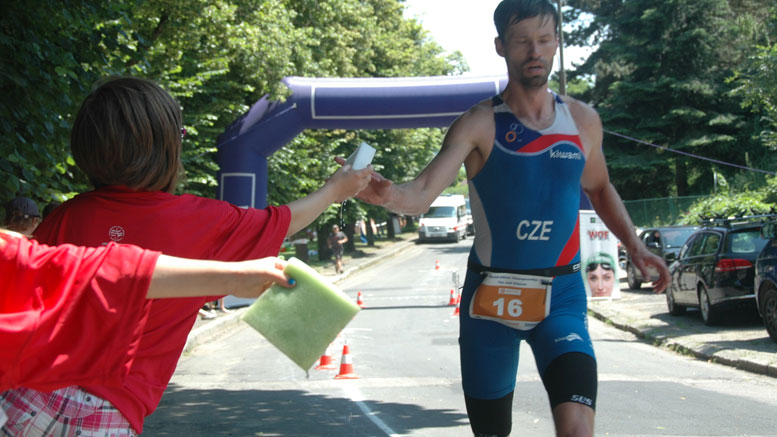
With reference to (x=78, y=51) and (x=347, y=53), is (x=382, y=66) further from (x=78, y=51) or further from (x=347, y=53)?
(x=78, y=51)

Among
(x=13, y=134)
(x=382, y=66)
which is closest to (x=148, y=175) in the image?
(x=13, y=134)

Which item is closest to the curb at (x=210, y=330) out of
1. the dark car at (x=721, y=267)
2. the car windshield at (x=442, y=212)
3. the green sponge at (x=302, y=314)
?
the dark car at (x=721, y=267)

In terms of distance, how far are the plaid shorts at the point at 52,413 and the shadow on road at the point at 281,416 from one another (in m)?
5.07

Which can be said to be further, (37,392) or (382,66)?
(382,66)

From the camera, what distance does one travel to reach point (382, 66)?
39.7 m

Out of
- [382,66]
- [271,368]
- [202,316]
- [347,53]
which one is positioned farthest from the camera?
[382,66]

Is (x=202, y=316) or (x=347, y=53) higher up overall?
(x=347, y=53)

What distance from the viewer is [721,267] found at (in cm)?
1322

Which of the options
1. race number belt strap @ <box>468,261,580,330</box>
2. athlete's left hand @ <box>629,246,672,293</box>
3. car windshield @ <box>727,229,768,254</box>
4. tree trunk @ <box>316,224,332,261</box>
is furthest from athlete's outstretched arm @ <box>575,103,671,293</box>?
tree trunk @ <box>316,224,332,261</box>

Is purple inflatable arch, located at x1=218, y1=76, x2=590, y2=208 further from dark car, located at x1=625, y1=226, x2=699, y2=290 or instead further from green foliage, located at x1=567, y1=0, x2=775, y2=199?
green foliage, located at x1=567, y1=0, x2=775, y2=199

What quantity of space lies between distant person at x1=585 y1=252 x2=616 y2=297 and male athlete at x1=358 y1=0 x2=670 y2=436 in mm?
4970

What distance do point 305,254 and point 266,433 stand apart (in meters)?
28.3

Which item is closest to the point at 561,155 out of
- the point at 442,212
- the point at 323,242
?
the point at 323,242

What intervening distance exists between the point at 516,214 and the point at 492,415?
904 millimetres
